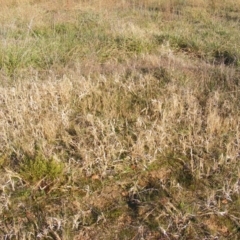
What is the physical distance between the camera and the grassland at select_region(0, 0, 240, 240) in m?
2.38

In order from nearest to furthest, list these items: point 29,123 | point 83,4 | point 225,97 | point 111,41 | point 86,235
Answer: point 86,235, point 29,123, point 225,97, point 111,41, point 83,4

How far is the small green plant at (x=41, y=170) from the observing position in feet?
8.95

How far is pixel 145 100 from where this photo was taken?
12.5 feet

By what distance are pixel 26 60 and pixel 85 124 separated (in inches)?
78.4

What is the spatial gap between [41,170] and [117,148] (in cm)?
67

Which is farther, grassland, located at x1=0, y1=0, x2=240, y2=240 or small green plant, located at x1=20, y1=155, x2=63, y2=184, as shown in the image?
small green plant, located at x1=20, y1=155, x2=63, y2=184

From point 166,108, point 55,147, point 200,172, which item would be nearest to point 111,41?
point 166,108

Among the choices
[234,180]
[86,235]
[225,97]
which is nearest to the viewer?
[86,235]

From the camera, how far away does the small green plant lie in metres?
2.73

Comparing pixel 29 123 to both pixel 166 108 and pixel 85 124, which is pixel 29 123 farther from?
pixel 166 108

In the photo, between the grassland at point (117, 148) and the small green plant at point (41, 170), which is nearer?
the grassland at point (117, 148)

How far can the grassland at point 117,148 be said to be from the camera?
238cm

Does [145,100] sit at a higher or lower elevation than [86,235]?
higher

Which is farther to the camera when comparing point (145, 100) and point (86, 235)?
point (145, 100)
